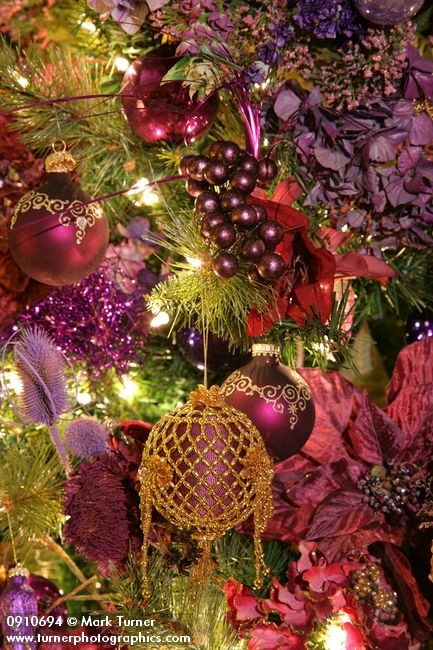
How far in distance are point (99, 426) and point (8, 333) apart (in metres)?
0.14

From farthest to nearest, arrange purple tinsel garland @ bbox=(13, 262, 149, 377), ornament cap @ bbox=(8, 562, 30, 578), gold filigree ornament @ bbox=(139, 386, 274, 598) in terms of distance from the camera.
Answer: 1. purple tinsel garland @ bbox=(13, 262, 149, 377)
2. ornament cap @ bbox=(8, 562, 30, 578)
3. gold filigree ornament @ bbox=(139, 386, 274, 598)

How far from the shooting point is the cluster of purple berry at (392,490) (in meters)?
0.64

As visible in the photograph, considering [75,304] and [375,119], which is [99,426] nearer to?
[75,304]

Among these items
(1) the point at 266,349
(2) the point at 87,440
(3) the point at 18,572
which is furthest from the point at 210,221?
(3) the point at 18,572

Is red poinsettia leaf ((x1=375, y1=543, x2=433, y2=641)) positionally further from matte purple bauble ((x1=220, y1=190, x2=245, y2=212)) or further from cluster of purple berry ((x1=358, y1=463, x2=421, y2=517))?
matte purple bauble ((x1=220, y1=190, x2=245, y2=212))

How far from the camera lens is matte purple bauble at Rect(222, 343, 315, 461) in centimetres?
57

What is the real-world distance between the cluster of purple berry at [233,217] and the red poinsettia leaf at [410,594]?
0.88 ft

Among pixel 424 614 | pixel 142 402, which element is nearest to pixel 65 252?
pixel 142 402

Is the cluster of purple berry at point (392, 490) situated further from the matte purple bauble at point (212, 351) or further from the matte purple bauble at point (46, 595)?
the matte purple bauble at point (46, 595)

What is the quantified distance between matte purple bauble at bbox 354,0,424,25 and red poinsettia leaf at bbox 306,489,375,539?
380 millimetres

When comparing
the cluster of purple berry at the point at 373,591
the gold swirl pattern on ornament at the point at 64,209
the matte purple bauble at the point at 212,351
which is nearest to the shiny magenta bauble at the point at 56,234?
the gold swirl pattern on ornament at the point at 64,209

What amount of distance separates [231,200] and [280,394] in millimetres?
149

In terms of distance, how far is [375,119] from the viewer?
640 mm

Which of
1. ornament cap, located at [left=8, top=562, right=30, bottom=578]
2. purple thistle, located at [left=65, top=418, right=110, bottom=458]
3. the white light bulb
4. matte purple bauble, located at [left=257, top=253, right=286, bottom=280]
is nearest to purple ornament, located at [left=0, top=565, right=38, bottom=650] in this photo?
ornament cap, located at [left=8, top=562, right=30, bottom=578]
